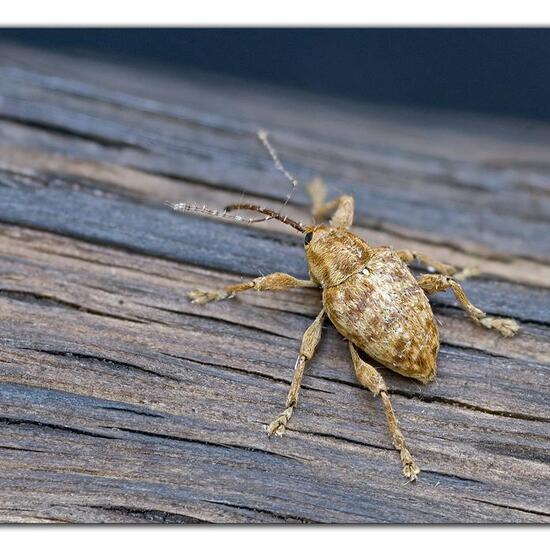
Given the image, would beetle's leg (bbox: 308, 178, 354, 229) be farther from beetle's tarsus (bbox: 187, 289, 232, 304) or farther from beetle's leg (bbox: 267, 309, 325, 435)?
beetle's tarsus (bbox: 187, 289, 232, 304)

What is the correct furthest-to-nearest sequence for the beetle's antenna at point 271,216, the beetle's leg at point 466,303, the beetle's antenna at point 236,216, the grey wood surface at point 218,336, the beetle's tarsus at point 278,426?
the beetle's antenna at point 271,216 < the beetle's leg at point 466,303 < the beetle's antenna at point 236,216 < the beetle's tarsus at point 278,426 < the grey wood surface at point 218,336

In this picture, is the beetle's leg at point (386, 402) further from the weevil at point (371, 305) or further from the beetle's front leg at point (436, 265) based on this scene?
the beetle's front leg at point (436, 265)

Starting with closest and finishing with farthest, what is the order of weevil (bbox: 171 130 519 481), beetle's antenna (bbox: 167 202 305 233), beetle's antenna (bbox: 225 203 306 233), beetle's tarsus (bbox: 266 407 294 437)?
beetle's tarsus (bbox: 266 407 294 437)
weevil (bbox: 171 130 519 481)
beetle's antenna (bbox: 167 202 305 233)
beetle's antenna (bbox: 225 203 306 233)

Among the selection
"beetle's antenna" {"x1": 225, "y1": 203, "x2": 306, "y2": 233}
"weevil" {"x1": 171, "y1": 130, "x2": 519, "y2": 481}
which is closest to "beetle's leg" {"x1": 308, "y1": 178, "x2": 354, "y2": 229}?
"weevil" {"x1": 171, "y1": 130, "x2": 519, "y2": 481}

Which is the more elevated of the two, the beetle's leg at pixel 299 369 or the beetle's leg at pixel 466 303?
the beetle's leg at pixel 466 303

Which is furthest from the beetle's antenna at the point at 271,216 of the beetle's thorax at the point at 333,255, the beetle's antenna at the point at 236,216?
the beetle's thorax at the point at 333,255

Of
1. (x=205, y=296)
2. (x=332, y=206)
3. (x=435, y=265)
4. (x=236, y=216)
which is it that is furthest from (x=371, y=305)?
(x=332, y=206)

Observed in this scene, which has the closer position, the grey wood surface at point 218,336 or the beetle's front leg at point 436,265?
the grey wood surface at point 218,336
